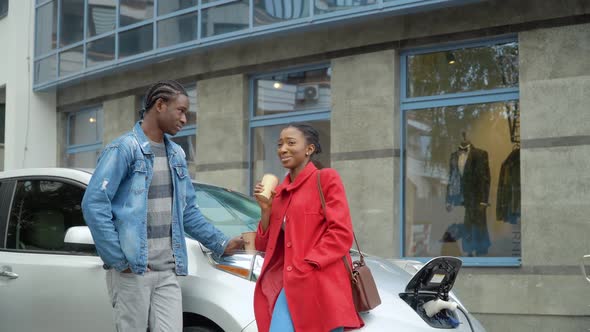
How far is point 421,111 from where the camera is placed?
33.8 feet

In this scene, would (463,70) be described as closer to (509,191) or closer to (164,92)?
(509,191)

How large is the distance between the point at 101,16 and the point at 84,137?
2.70m

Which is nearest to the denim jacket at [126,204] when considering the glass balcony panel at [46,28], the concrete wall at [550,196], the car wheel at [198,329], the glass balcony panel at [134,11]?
the car wheel at [198,329]

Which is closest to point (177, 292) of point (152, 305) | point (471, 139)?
point (152, 305)

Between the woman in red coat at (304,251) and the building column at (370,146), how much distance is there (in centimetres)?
619

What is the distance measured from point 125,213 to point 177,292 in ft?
1.89

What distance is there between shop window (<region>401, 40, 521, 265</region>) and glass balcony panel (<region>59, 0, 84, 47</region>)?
23.7ft

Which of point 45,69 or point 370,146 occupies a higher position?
point 45,69

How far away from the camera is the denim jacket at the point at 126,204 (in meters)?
4.12

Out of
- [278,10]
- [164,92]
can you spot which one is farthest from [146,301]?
[278,10]

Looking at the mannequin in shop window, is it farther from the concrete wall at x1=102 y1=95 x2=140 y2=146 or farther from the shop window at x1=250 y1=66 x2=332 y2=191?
the concrete wall at x1=102 y1=95 x2=140 y2=146

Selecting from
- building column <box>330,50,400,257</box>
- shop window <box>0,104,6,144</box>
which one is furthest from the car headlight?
shop window <box>0,104,6,144</box>

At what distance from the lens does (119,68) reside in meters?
13.5

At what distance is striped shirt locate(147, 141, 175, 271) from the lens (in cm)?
436
